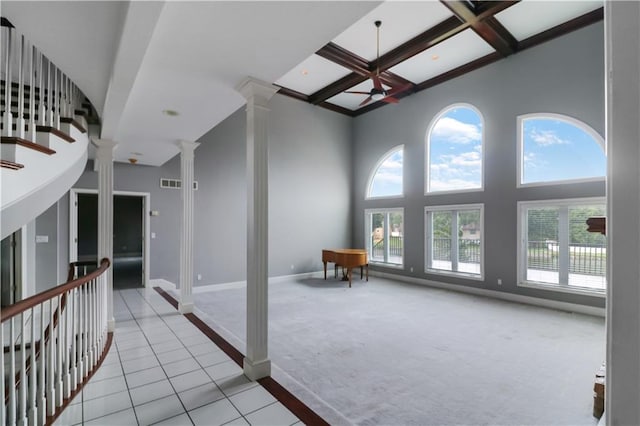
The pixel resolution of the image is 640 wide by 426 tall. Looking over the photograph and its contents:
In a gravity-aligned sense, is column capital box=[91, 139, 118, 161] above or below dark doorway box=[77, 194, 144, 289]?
above

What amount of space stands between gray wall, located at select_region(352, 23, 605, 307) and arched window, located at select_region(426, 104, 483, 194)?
17cm

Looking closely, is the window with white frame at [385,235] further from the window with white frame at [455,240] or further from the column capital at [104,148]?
the column capital at [104,148]

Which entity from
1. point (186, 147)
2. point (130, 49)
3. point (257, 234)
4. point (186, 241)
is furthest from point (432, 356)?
point (186, 147)

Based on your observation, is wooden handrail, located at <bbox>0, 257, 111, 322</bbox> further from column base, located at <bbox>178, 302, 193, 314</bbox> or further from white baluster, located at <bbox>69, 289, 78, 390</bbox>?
column base, located at <bbox>178, 302, 193, 314</bbox>

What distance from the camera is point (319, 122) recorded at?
857cm

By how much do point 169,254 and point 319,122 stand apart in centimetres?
513

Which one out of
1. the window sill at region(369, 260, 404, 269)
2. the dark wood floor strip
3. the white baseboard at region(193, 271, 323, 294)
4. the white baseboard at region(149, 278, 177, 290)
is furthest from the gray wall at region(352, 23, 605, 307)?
the white baseboard at region(149, 278, 177, 290)

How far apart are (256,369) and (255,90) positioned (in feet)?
8.34

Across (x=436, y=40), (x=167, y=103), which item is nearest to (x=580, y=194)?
(x=436, y=40)

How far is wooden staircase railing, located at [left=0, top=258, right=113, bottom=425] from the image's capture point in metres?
1.81

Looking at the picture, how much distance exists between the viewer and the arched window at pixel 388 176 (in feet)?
26.3

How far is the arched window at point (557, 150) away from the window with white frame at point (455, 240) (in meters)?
1.17

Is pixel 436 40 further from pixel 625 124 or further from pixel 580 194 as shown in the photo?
pixel 625 124

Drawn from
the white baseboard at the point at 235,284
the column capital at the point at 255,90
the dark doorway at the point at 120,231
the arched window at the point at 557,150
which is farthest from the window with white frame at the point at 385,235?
the dark doorway at the point at 120,231
